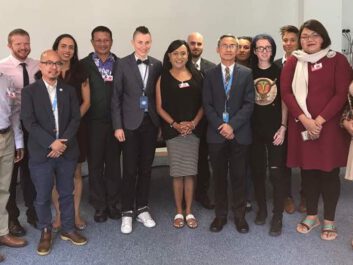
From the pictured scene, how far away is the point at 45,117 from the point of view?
266 cm

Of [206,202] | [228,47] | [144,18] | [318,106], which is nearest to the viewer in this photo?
[318,106]

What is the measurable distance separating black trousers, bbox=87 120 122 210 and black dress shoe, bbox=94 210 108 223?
3 cm

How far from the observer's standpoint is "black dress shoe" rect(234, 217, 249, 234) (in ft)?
9.81

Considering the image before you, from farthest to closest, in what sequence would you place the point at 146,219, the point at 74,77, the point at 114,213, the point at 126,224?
the point at 114,213 → the point at 146,219 → the point at 126,224 → the point at 74,77

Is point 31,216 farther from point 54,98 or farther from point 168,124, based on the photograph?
point 168,124

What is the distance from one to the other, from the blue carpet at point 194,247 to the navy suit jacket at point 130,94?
86cm

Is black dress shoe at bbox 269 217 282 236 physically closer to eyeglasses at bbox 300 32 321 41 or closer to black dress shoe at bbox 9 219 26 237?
eyeglasses at bbox 300 32 321 41

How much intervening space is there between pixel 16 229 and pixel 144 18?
3.12 meters

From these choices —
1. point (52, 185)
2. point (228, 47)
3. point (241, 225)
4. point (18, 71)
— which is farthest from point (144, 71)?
point (241, 225)

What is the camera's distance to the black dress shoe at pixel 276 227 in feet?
9.62

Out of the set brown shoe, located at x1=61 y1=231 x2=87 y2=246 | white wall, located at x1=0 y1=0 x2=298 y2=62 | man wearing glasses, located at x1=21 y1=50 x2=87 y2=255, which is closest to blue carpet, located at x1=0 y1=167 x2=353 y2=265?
brown shoe, located at x1=61 y1=231 x2=87 y2=246

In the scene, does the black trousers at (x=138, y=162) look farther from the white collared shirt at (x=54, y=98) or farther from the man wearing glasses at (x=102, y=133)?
the white collared shirt at (x=54, y=98)

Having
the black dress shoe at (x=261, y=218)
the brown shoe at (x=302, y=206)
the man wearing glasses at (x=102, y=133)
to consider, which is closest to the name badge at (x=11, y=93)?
the man wearing glasses at (x=102, y=133)

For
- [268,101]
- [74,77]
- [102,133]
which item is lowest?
[102,133]
